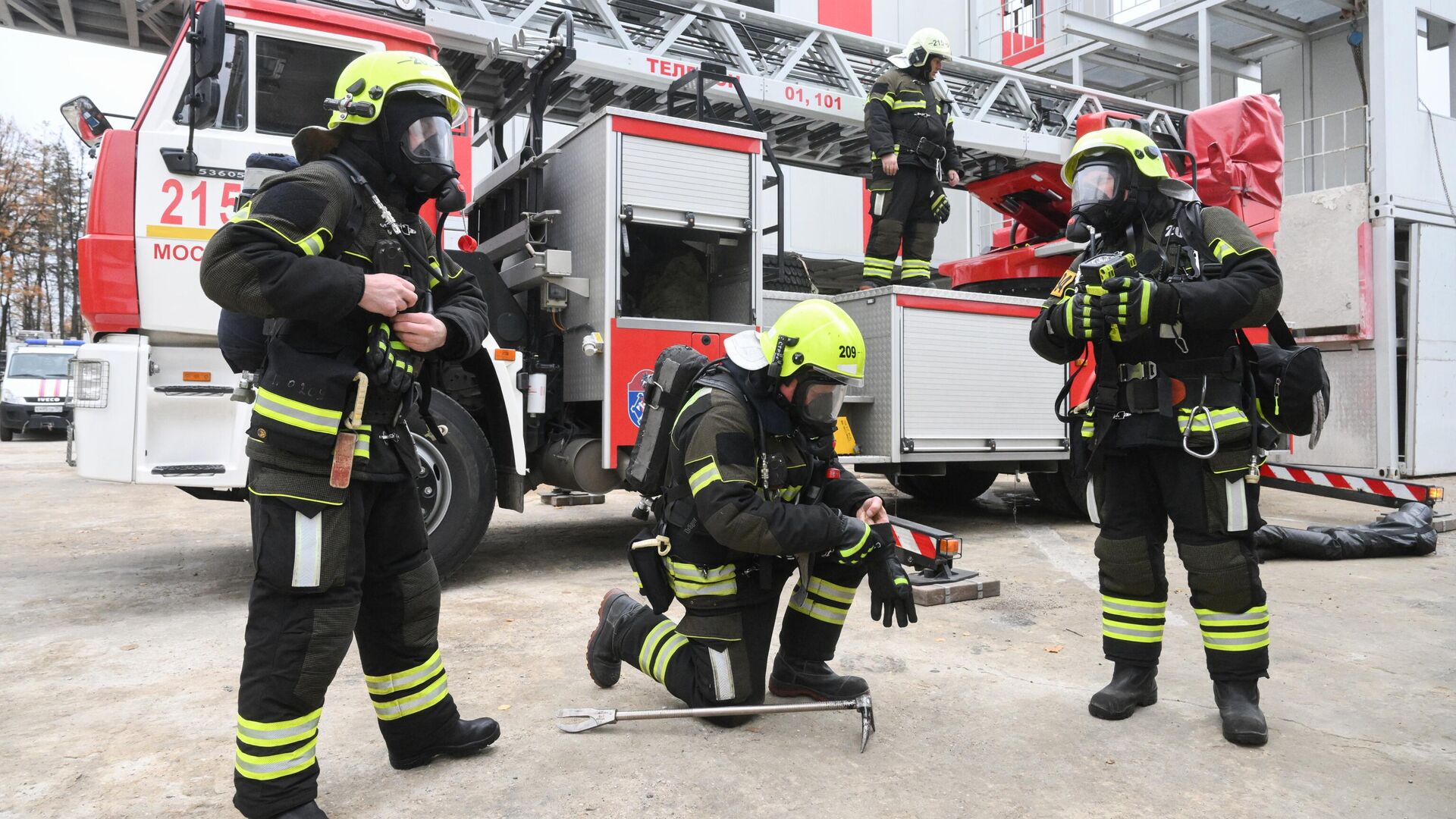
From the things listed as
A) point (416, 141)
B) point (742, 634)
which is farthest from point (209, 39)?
point (742, 634)

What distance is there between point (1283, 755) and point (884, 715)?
3.84 feet

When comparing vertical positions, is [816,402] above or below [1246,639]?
above

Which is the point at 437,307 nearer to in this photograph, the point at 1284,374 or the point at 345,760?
the point at 345,760

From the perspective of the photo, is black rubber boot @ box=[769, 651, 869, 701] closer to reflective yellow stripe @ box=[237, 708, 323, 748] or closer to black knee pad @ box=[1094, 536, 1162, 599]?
black knee pad @ box=[1094, 536, 1162, 599]

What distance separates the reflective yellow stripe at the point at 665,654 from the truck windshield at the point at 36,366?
19.1 metres

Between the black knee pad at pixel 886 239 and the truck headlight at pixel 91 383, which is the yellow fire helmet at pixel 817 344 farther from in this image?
the black knee pad at pixel 886 239

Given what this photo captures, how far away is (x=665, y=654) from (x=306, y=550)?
1.25m

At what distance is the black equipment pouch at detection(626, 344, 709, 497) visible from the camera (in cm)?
313

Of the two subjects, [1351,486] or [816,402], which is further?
[1351,486]

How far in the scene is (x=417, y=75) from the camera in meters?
2.37

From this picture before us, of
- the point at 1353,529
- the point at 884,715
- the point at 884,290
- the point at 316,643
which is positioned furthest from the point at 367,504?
the point at 1353,529

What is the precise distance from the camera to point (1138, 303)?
9.42 ft

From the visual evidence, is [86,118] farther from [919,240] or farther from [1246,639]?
[1246,639]

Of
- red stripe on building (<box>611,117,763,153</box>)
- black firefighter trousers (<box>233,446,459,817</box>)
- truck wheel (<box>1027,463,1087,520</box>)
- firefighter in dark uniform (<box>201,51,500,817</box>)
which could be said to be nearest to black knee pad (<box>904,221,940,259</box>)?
red stripe on building (<box>611,117,763,153</box>)
